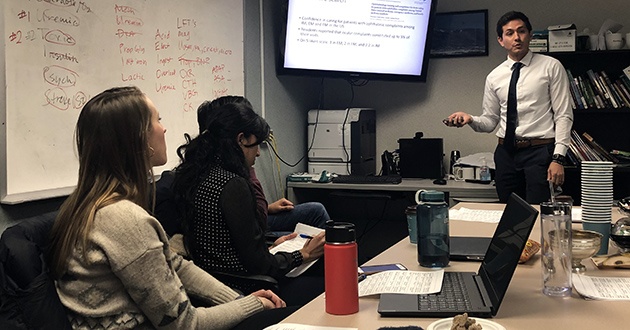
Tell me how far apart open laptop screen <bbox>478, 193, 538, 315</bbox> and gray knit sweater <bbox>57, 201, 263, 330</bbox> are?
2.32 feet

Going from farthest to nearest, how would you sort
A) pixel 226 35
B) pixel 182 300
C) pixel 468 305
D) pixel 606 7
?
pixel 606 7 → pixel 226 35 → pixel 182 300 → pixel 468 305

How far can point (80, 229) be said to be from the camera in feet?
4.00

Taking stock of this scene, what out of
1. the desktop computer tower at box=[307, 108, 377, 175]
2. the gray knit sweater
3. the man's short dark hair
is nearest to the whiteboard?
the gray knit sweater

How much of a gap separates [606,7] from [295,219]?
8.84 feet

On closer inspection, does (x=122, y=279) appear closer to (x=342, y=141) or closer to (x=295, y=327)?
(x=295, y=327)

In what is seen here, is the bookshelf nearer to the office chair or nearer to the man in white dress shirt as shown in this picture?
the man in white dress shirt

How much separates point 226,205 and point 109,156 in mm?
584

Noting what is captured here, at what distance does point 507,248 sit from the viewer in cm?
117

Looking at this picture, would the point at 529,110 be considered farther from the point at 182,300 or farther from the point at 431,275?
the point at 182,300

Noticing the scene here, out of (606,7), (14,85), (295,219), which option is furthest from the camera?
(606,7)

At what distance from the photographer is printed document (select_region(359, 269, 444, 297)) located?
1259 millimetres

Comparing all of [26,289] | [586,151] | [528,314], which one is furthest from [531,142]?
[26,289]

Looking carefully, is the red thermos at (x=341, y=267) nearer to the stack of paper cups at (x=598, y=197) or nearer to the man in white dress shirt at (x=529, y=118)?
the stack of paper cups at (x=598, y=197)

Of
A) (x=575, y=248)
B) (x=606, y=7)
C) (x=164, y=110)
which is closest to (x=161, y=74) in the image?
(x=164, y=110)
